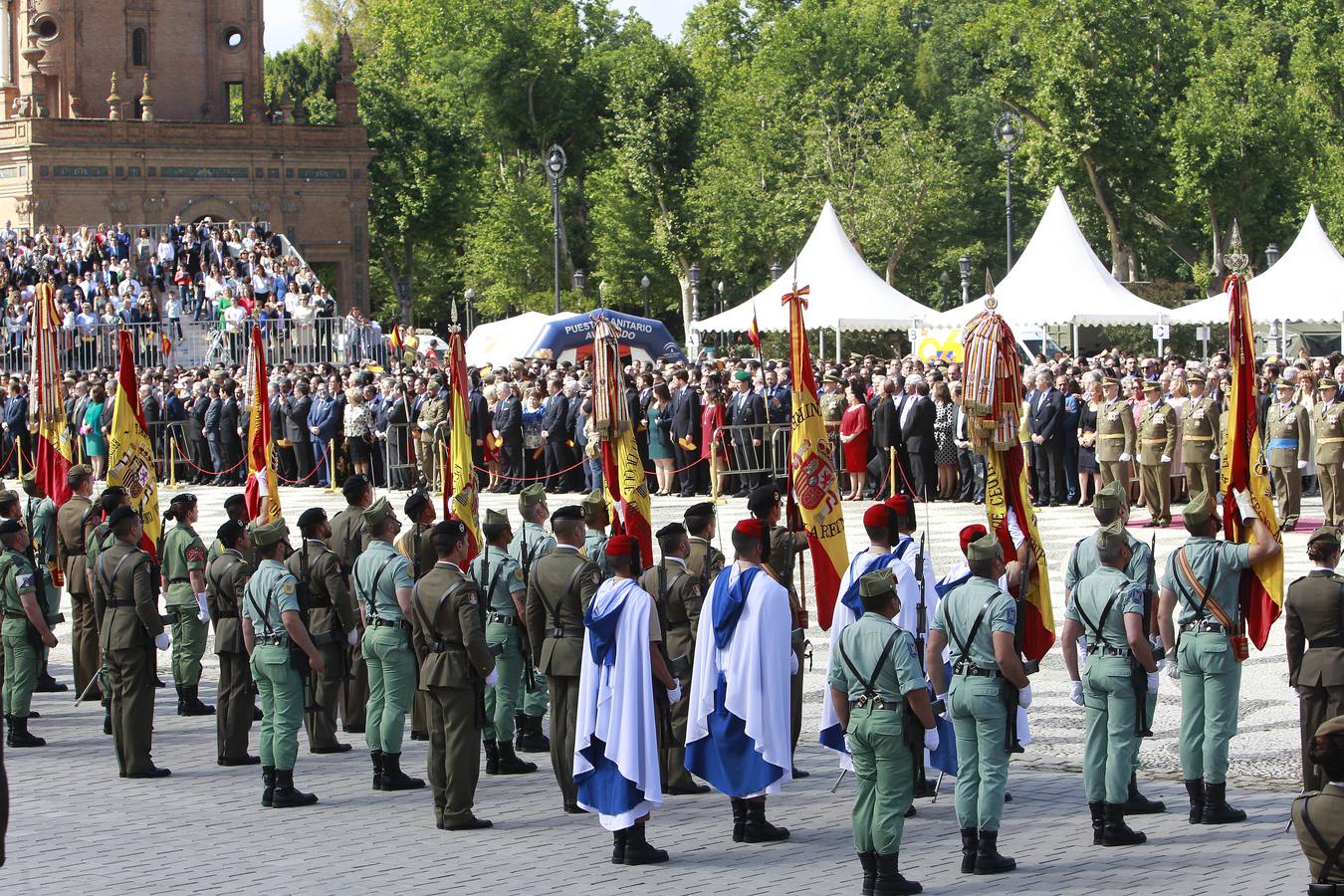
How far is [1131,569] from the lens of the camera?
36.2ft

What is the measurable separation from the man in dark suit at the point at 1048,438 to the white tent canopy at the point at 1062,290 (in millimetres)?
8696

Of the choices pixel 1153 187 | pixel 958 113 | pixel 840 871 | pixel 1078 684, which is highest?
pixel 958 113

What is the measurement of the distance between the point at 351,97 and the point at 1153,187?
24.4 meters

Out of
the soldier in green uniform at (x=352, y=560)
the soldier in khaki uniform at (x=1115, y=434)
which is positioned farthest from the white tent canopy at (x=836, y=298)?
the soldier in green uniform at (x=352, y=560)

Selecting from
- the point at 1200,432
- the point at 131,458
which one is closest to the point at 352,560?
the point at 131,458

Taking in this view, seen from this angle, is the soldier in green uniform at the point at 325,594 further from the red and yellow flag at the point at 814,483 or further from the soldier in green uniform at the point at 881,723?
the soldier in green uniform at the point at 881,723

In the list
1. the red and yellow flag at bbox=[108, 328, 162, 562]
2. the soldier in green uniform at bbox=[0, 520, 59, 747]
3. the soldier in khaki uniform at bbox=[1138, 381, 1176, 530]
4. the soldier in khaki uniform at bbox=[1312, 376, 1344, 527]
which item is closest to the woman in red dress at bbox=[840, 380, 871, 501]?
the soldier in khaki uniform at bbox=[1138, 381, 1176, 530]

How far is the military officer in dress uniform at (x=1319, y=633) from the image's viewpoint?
33.4ft

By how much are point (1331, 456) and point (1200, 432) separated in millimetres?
1495

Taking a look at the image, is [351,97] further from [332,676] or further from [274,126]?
[332,676]

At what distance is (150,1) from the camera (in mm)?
59000

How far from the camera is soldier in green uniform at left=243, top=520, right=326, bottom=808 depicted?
11711 mm

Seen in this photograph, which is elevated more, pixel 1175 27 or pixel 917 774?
pixel 1175 27

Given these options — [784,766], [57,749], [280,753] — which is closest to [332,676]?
[280,753]
